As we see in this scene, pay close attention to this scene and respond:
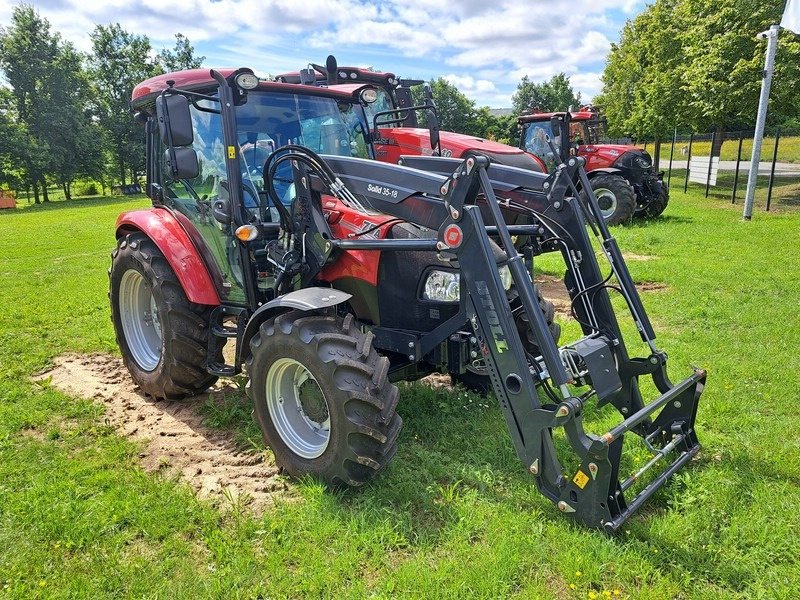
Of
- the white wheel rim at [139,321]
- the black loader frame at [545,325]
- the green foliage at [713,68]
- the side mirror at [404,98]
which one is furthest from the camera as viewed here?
the green foliage at [713,68]

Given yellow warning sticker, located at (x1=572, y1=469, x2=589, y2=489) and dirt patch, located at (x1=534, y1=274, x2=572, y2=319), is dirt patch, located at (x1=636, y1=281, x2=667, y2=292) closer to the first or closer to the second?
dirt patch, located at (x1=534, y1=274, x2=572, y2=319)

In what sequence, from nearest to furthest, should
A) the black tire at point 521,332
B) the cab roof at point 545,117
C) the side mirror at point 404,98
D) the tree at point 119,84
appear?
the black tire at point 521,332
the side mirror at point 404,98
the cab roof at point 545,117
the tree at point 119,84

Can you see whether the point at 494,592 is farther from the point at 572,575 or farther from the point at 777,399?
the point at 777,399

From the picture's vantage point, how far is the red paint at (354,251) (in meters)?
3.73

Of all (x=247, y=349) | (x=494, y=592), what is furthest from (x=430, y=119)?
(x=494, y=592)

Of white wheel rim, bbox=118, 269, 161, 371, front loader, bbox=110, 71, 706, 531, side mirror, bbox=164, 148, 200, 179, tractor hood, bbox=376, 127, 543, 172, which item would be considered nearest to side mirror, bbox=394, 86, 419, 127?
tractor hood, bbox=376, 127, 543, 172

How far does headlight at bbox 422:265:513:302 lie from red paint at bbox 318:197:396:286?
1.14ft

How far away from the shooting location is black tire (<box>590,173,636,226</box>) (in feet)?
43.9

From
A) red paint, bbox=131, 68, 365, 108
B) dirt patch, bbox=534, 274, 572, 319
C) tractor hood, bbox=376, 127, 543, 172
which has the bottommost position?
dirt patch, bbox=534, 274, 572, 319

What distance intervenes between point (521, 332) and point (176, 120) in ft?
8.80

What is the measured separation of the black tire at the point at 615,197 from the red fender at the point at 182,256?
36.1 ft

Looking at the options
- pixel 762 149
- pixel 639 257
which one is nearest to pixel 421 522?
pixel 639 257

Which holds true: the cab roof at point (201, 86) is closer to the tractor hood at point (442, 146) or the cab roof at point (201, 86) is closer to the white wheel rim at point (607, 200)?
the tractor hood at point (442, 146)

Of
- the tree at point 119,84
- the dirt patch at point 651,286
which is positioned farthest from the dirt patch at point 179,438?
the tree at point 119,84
